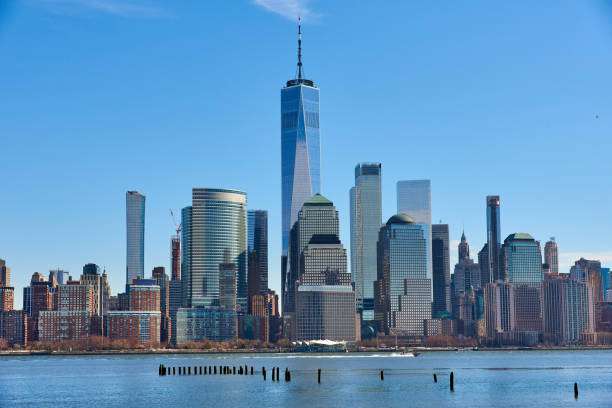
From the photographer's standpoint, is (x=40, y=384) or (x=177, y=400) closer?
(x=177, y=400)

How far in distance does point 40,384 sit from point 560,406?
99269mm

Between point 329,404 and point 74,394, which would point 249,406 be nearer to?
point 329,404

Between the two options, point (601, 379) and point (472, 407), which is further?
point (601, 379)

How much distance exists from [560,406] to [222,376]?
8262 centimetres

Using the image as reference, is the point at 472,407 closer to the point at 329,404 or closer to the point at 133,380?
the point at 329,404

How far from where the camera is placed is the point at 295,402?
133000 mm

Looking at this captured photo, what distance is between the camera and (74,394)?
15375cm

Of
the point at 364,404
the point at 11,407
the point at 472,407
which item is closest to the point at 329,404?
the point at 364,404

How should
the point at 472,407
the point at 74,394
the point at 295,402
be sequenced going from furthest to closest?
the point at 74,394
the point at 295,402
the point at 472,407

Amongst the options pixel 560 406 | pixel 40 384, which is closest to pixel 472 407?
pixel 560 406

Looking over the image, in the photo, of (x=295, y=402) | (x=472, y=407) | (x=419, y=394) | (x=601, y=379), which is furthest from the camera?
(x=601, y=379)

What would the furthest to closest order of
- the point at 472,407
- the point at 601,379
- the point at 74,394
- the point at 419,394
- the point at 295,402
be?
the point at 601,379 < the point at 74,394 < the point at 419,394 < the point at 295,402 < the point at 472,407

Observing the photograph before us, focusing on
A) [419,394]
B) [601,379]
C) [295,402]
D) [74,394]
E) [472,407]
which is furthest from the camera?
[601,379]

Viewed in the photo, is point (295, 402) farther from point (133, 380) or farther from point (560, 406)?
point (133, 380)
